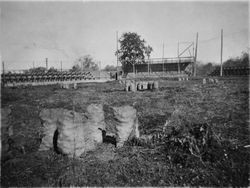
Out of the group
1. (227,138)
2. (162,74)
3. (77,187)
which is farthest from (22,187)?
(162,74)

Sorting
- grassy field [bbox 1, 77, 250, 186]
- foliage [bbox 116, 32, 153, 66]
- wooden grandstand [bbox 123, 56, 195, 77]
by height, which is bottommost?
grassy field [bbox 1, 77, 250, 186]

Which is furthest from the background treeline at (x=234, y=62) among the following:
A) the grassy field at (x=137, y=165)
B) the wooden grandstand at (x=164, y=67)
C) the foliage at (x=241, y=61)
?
the grassy field at (x=137, y=165)

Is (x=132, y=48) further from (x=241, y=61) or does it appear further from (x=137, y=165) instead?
(x=137, y=165)

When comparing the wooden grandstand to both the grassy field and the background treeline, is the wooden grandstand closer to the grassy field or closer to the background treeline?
the background treeline

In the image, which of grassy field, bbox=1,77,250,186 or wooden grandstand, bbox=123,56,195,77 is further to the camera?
wooden grandstand, bbox=123,56,195,77

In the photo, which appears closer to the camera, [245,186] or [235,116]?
[245,186]

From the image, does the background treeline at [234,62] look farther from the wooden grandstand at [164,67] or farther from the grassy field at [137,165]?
the grassy field at [137,165]

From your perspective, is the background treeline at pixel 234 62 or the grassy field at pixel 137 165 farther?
the background treeline at pixel 234 62

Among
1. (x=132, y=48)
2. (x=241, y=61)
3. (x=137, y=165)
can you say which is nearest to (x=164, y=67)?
(x=132, y=48)

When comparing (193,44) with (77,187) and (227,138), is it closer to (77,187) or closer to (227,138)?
(227,138)

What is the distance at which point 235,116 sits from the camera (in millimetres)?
6418

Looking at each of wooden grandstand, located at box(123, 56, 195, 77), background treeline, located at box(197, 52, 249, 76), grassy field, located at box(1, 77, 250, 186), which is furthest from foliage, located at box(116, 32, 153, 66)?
grassy field, located at box(1, 77, 250, 186)

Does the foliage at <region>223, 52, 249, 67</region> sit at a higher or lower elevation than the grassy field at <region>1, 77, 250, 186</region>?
higher

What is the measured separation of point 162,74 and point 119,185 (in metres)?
39.9
